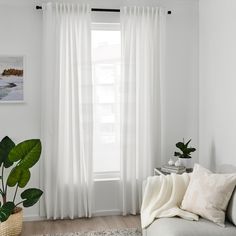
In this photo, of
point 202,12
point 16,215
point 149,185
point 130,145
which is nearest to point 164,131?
point 130,145

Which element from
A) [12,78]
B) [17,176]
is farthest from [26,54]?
[17,176]

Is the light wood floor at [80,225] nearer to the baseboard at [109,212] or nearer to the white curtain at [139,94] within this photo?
the baseboard at [109,212]

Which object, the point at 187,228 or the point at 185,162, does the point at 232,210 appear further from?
the point at 185,162

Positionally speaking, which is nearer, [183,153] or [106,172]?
[183,153]

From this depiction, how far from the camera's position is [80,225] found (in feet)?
14.0

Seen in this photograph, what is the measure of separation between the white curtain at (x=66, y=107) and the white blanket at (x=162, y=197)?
1132mm

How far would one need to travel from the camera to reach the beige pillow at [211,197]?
3119 mm

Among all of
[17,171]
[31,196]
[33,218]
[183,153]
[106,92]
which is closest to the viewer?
[17,171]

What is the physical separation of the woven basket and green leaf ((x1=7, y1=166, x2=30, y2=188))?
1.13ft

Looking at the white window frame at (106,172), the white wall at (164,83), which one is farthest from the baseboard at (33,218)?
the white window frame at (106,172)

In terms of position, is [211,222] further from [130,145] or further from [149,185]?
[130,145]

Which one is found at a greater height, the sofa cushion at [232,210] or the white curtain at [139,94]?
the white curtain at [139,94]

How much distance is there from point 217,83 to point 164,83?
0.67 metres

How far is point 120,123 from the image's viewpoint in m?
4.53
